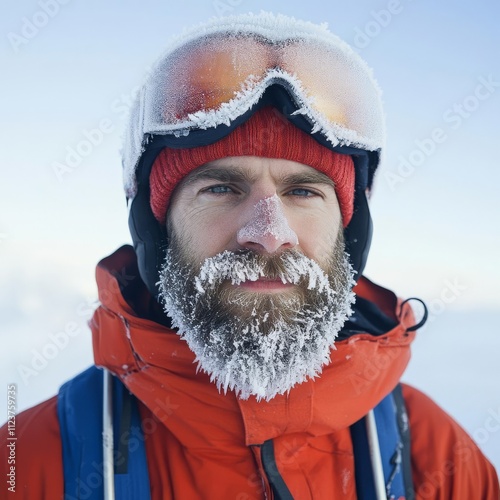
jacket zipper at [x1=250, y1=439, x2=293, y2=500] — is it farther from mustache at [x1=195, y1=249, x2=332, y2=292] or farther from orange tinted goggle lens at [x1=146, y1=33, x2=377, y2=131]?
orange tinted goggle lens at [x1=146, y1=33, x2=377, y2=131]

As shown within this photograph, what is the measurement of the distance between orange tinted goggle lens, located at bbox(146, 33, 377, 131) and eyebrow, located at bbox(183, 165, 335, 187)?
213 mm

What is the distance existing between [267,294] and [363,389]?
590 millimetres

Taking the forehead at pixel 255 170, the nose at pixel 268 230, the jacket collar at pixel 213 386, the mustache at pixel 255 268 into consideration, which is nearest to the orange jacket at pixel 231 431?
the jacket collar at pixel 213 386

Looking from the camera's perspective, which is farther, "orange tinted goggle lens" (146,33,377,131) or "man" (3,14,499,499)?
"orange tinted goggle lens" (146,33,377,131)

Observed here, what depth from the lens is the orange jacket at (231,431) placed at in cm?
169

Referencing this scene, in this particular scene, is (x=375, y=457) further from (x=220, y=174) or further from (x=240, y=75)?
(x=240, y=75)

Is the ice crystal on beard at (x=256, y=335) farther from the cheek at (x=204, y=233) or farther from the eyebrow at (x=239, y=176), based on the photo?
the eyebrow at (x=239, y=176)

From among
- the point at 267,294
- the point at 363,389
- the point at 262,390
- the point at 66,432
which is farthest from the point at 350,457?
the point at 66,432

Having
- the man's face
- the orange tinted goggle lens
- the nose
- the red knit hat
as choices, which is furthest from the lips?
the orange tinted goggle lens

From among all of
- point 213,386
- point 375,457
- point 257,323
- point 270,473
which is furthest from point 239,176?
point 375,457

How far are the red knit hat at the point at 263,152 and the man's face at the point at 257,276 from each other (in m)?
0.03

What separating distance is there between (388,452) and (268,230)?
1014 millimetres

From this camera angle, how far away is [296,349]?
1.68m

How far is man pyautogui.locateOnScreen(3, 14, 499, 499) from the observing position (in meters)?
1.66
